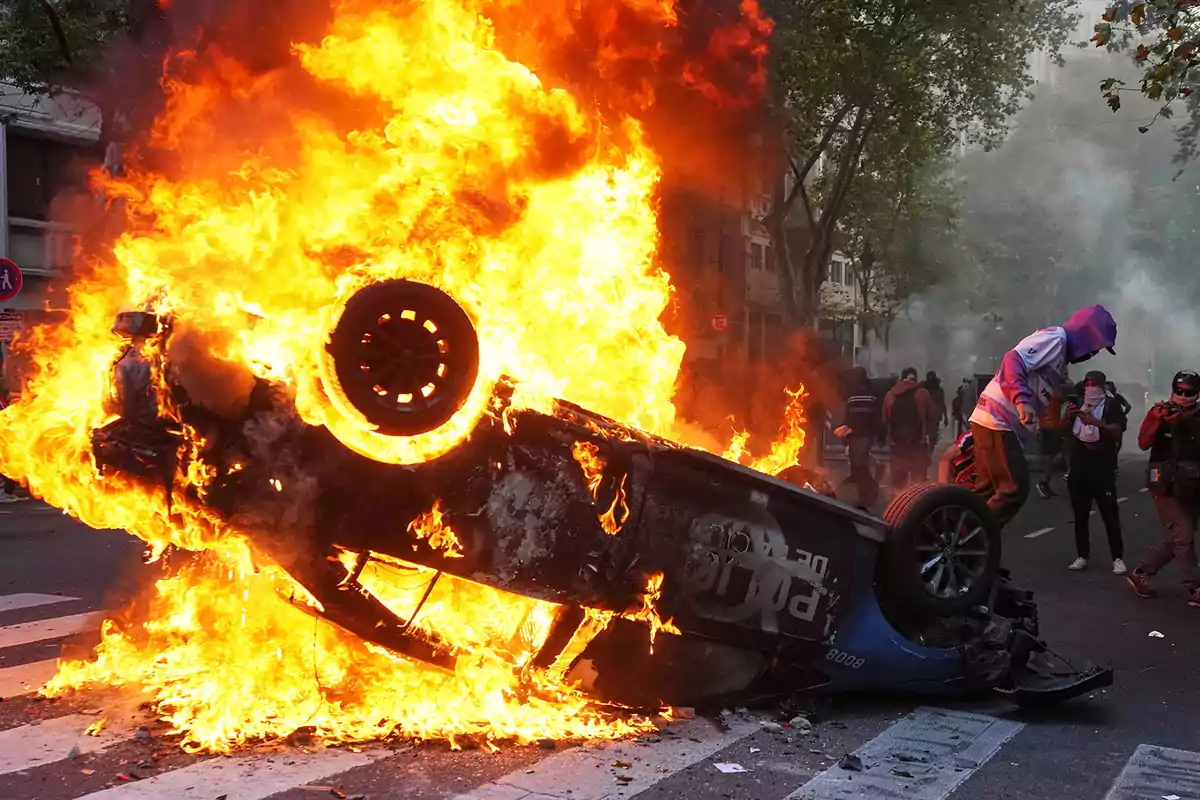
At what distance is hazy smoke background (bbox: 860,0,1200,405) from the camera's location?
56000 millimetres

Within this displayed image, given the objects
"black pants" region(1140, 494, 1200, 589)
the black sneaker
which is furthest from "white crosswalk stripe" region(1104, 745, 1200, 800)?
the black sneaker

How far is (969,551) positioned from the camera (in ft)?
18.9

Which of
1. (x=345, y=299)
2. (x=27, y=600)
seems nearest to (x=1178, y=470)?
(x=345, y=299)

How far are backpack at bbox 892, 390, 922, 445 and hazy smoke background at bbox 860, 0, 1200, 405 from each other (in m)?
40.6

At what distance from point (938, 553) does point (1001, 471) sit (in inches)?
75.9

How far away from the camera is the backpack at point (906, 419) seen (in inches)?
582

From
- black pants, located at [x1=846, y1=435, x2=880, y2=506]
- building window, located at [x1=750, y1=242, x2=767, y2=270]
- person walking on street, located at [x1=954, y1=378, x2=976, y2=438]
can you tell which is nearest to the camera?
black pants, located at [x1=846, y1=435, x2=880, y2=506]

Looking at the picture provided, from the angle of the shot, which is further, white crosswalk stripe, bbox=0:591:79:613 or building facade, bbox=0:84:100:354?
building facade, bbox=0:84:100:354

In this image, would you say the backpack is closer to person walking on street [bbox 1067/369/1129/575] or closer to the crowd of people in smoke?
the crowd of people in smoke

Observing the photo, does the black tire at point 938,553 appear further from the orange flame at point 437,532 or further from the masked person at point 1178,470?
the masked person at point 1178,470

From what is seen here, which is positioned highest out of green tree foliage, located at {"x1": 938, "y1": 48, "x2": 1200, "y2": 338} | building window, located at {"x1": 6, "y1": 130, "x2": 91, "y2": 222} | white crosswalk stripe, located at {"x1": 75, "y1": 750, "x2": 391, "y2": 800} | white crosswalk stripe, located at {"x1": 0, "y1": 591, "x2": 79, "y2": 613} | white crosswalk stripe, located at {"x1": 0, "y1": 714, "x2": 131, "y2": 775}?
green tree foliage, located at {"x1": 938, "y1": 48, "x2": 1200, "y2": 338}

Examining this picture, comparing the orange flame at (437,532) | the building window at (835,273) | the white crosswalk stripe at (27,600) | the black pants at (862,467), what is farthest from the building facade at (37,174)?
the building window at (835,273)

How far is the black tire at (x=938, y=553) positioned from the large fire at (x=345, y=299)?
1.34m

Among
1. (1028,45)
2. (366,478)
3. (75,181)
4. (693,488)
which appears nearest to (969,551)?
(693,488)
